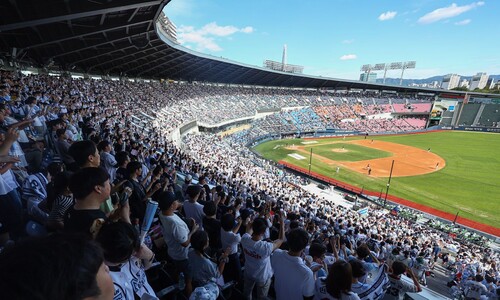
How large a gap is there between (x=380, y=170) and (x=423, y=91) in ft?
215

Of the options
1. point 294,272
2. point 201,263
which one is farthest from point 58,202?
point 294,272

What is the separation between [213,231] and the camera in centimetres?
469

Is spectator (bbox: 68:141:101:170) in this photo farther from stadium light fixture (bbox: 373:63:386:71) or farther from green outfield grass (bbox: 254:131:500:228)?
stadium light fixture (bbox: 373:63:386:71)

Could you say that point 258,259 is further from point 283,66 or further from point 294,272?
point 283,66

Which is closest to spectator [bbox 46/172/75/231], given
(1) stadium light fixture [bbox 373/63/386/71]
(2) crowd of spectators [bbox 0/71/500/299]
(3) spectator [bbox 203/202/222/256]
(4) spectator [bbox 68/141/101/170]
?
(2) crowd of spectators [bbox 0/71/500/299]

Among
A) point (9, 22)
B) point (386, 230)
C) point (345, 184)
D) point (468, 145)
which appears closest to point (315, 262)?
point (386, 230)

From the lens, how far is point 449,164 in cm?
3669

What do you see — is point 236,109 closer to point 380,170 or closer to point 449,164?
point 380,170

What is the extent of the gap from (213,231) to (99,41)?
77.0ft

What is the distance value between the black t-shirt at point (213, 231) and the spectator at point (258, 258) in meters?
0.80

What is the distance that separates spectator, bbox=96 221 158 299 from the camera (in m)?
2.07

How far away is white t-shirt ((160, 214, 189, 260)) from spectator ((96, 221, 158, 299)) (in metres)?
1.23

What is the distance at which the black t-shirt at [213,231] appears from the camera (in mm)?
4691

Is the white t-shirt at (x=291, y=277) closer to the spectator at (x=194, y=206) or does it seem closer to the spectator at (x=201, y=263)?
the spectator at (x=201, y=263)
